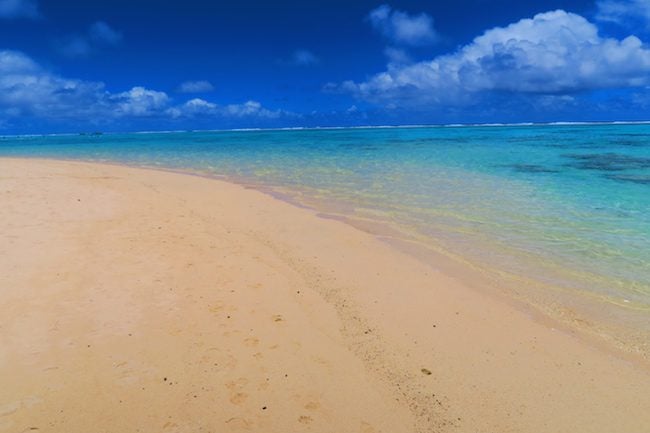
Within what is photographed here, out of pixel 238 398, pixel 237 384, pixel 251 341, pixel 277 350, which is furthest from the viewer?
pixel 251 341

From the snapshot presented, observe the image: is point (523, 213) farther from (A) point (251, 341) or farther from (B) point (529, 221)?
(A) point (251, 341)

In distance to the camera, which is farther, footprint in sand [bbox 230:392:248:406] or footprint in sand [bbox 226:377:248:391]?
footprint in sand [bbox 226:377:248:391]

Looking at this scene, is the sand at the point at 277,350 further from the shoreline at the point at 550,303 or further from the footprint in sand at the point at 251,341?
the shoreline at the point at 550,303

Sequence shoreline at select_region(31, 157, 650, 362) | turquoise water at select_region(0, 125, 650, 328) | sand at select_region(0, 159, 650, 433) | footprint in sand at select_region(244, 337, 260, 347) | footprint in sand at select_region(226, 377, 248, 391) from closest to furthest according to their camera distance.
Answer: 1. sand at select_region(0, 159, 650, 433)
2. footprint in sand at select_region(226, 377, 248, 391)
3. footprint in sand at select_region(244, 337, 260, 347)
4. shoreline at select_region(31, 157, 650, 362)
5. turquoise water at select_region(0, 125, 650, 328)

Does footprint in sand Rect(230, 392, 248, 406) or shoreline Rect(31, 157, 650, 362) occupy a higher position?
footprint in sand Rect(230, 392, 248, 406)

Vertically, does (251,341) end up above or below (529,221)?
above

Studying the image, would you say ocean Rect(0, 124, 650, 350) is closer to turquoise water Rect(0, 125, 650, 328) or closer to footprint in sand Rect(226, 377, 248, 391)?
turquoise water Rect(0, 125, 650, 328)

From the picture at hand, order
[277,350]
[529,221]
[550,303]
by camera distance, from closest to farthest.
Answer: [277,350] → [550,303] → [529,221]

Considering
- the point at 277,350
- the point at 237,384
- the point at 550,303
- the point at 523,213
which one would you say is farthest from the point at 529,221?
the point at 237,384

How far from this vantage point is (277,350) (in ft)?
12.6

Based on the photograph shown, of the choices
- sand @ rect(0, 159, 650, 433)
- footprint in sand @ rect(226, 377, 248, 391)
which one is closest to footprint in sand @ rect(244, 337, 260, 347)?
sand @ rect(0, 159, 650, 433)

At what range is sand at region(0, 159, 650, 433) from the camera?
9.96 feet

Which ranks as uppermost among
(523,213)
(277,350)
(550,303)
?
(277,350)

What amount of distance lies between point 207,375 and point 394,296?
258cm
